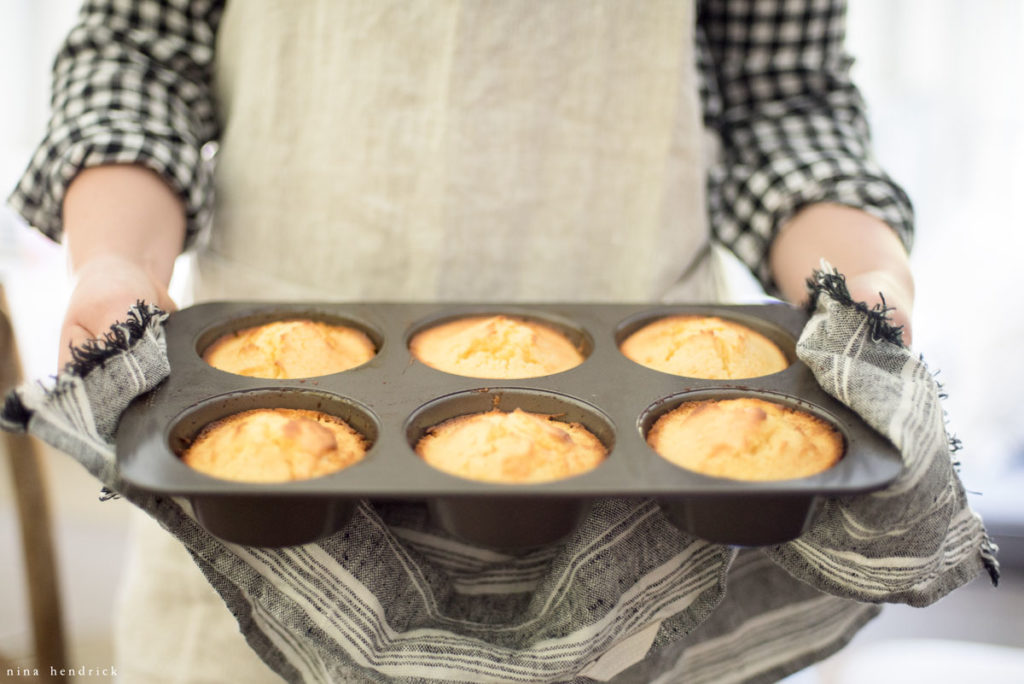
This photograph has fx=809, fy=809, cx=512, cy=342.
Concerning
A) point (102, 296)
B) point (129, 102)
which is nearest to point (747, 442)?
point (102, 296)

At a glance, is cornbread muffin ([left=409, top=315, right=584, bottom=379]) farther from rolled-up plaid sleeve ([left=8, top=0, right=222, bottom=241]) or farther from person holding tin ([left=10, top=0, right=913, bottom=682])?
rolled-up plaid sleeve ([left=8, top=0, right=222, bottom=241])

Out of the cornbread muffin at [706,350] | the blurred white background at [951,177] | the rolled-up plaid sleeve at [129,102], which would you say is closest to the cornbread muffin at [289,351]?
the rolled-up plaid sleeve at [129,102]

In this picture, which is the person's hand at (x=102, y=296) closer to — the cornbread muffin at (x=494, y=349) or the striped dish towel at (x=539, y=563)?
the striped dish towel at (x=539, y=563)

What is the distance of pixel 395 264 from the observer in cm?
160

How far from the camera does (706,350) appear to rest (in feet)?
4.29

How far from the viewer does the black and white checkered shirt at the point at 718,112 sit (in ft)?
4.79

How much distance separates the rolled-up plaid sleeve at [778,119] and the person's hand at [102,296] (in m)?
1.12

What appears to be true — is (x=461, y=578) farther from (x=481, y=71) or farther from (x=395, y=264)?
(x=481, y=71)

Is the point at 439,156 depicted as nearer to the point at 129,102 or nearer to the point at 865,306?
the point at 129,102

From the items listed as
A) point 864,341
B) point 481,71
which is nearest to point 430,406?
point 864,341

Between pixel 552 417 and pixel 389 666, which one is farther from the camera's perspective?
pixel 552 417

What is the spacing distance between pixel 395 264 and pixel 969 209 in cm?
216

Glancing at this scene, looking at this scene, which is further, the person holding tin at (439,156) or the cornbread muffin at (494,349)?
the person holding tin at (439,156)

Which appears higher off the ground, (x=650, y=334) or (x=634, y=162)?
(x=634, y=162)
